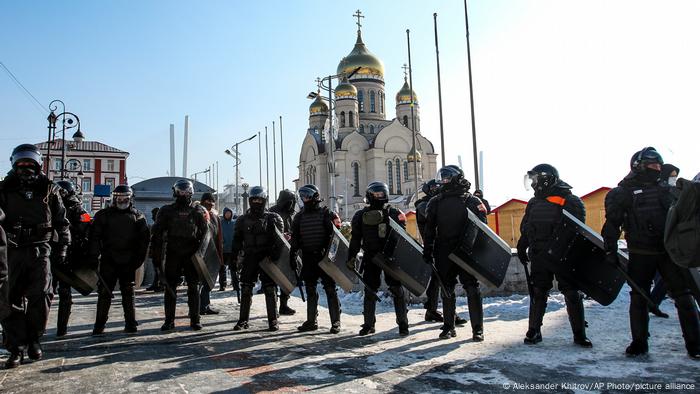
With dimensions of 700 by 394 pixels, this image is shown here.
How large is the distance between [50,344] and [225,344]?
1.85 metres

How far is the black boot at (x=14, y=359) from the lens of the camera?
4.70 metres

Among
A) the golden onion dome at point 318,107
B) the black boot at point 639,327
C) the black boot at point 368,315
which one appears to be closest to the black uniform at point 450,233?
the black boot at point 368,315

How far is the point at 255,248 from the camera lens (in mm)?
7133

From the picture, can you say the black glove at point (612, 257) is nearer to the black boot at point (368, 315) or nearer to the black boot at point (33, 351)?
the black boot at point (368, 315)

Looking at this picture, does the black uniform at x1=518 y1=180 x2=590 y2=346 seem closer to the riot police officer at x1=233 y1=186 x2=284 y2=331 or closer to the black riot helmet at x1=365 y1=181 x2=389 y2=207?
the black riot helmet at x1=365 y1=181 x2=389 y2=207

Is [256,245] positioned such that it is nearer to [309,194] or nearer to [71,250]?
[309,194]

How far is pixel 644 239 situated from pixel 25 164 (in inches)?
217

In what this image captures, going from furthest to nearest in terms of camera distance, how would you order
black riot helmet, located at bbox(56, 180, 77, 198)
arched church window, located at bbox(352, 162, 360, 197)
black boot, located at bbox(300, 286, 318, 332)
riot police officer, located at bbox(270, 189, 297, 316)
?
arched church window, located at bbox(352, 162, 360, 197) → riot police officer, located at bbox(270, 189, 297, 316) → black riot helmet, located at bbox(56, 180, 77, 198) → black boot, located at bbox(300, 286, 318, 332)

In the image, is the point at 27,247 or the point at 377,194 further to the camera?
the point at 377,194

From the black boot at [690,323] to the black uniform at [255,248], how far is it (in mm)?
4340

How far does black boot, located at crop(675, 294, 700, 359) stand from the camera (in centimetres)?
469

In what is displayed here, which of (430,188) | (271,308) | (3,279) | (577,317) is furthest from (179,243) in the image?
(577,317)

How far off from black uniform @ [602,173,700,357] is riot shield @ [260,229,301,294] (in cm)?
380

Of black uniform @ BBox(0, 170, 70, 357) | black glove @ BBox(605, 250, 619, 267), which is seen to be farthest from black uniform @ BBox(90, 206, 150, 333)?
black glove @ BBox(605, 250, 619, 267)
